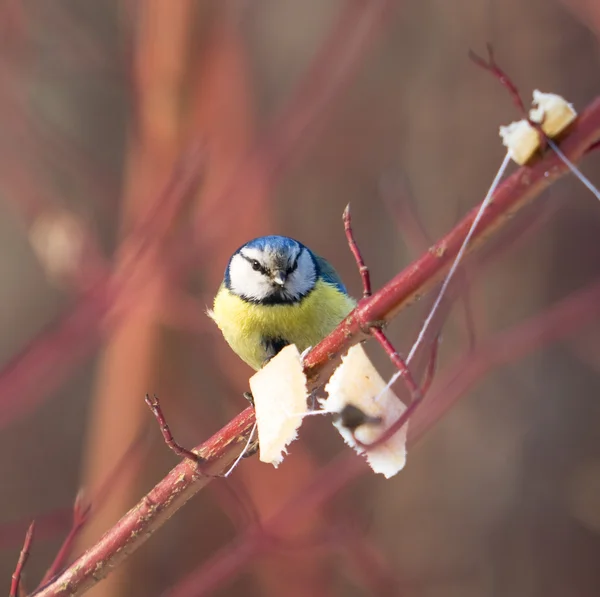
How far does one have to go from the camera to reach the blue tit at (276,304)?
30.0 inches

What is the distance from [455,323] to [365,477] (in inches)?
18.9

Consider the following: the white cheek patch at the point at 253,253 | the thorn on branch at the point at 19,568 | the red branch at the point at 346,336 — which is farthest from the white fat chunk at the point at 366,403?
the white cheek patch at the point at 253,253

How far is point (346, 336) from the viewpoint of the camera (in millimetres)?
444

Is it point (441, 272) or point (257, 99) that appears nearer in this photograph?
point (441, 272)

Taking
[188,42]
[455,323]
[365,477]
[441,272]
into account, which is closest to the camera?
[441,272]

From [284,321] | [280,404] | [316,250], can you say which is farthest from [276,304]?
[316,250]

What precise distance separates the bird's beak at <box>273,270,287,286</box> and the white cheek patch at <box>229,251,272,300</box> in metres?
0.02

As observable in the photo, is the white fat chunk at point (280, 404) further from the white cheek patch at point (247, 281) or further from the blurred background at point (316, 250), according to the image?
the blurred background at point (316, 250)

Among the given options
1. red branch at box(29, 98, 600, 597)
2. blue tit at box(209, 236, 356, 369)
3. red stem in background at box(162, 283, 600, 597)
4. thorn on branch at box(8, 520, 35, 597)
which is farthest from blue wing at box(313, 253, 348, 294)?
thorn on branch at box(8, 520, 35, 597)

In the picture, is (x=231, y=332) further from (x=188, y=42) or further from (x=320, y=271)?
(x=188, y=42)

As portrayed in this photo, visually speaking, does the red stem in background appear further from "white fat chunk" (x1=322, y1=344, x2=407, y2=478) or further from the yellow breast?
"white fat chunk" (x1=322, y1=344, x2=407, y2=478)

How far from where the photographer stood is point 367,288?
44 centimetres

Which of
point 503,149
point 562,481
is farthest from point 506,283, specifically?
point 562,481

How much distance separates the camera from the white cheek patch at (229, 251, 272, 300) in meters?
0.79
